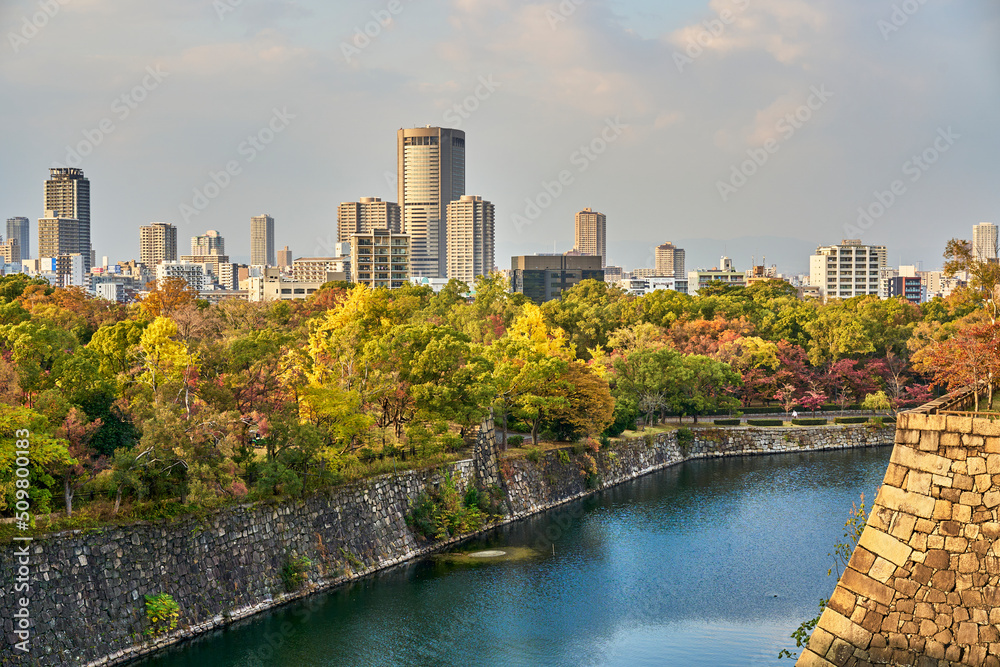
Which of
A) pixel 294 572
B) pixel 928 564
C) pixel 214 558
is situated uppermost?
pixel 928 564

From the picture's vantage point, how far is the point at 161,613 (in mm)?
24234

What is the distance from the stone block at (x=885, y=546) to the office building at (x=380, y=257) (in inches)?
4822

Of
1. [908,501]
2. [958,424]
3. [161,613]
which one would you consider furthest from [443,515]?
[958,424]

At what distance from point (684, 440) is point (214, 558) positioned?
110 feet

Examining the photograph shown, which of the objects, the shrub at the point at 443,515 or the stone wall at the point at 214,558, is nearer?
the stone wall at the point at 214,558

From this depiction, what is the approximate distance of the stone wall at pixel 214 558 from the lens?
22094 millimetres

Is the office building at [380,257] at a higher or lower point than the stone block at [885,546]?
higher

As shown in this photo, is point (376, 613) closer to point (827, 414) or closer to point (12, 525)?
point (12, 525)

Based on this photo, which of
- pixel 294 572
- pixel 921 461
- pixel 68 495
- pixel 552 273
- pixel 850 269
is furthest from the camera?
pixel 850 269

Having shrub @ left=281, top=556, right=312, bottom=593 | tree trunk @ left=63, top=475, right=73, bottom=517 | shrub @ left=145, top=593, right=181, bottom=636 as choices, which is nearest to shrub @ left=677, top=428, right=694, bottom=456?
shrub @ left=281, top=556, right=312, bottom=593

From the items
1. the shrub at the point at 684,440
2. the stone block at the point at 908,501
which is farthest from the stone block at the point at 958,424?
the shrub at the point at 684,440

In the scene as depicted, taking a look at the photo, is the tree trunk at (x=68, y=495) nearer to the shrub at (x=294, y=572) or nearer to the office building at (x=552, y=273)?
the shrub at (x=294, y=572)

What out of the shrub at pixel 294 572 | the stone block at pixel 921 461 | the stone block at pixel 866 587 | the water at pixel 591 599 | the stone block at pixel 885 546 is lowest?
the water at pixel 591 599

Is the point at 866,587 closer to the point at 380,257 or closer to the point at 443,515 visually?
the point at 443,515
